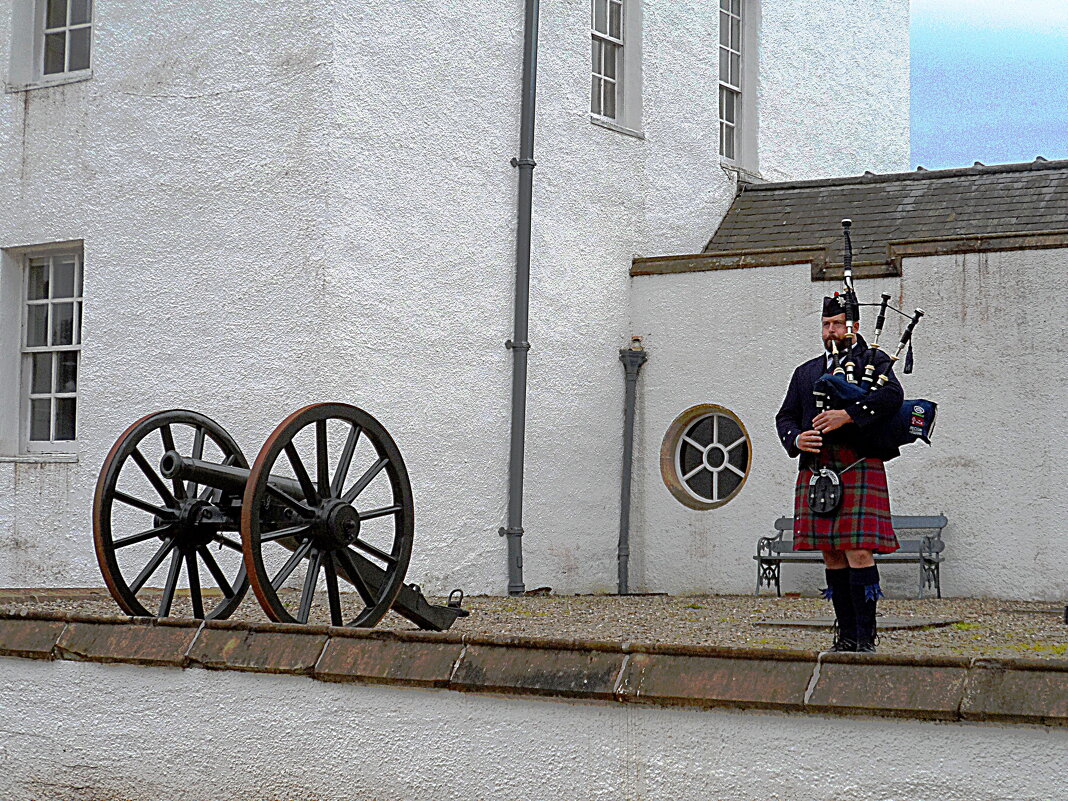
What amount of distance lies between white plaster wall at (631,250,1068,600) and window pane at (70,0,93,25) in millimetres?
5543

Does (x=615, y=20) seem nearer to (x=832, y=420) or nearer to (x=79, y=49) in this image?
(x=79, y=49)

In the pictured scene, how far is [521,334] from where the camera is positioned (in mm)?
13055

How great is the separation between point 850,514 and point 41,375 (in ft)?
28.7

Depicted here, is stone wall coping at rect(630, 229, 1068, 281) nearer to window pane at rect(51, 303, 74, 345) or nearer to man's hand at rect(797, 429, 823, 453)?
window pane at rect(51, 303, 74, 345)

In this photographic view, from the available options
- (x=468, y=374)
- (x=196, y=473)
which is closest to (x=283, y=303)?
(x=468, y=374)

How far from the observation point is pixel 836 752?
449cm

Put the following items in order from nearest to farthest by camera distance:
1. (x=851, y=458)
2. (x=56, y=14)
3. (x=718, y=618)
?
(x=851, y=458) < (x=718, y=618) < (x=56, y=14)

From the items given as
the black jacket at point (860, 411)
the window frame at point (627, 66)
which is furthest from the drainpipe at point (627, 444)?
the black jacket at point (860, 411)

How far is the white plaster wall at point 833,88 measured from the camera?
55.1ft

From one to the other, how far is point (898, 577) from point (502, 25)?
19.3 feet

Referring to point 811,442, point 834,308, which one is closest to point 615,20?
point 834,308

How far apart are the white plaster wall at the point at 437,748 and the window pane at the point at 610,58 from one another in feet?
32.3

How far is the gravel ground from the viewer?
348 inches

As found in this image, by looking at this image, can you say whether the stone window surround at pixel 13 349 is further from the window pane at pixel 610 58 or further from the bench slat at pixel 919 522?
the bench slat at pixel 919 522
